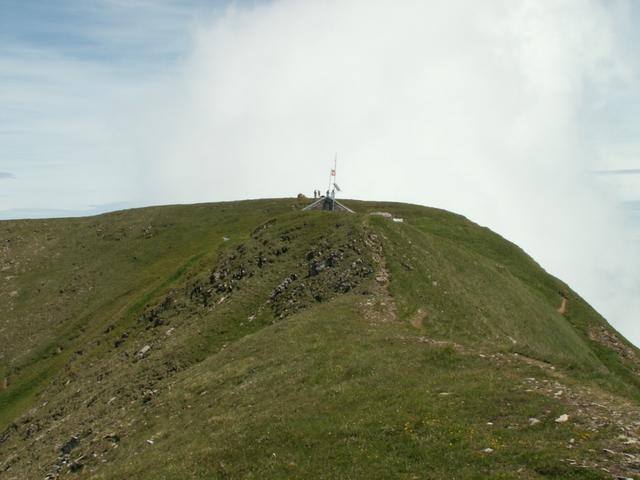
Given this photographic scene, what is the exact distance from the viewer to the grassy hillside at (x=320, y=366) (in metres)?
22.0

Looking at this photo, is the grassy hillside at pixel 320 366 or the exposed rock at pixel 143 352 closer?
the grassy hillside at pixel 320 366

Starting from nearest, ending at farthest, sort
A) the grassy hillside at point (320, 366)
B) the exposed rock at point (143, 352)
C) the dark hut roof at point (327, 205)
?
the grassy hillside at point (320, 366), the exposed rock at point (143, 352), the dark hut roof at point (327, 205)

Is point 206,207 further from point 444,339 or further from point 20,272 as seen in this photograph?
point 444,339

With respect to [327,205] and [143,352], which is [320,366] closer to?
[143,352]

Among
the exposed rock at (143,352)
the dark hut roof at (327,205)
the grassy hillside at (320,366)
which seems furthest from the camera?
the dark hut roof at (327,205)

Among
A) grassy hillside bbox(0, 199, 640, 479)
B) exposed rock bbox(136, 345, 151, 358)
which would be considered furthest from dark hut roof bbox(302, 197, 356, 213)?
exposed rock bbox(136, 345, 151, 358)

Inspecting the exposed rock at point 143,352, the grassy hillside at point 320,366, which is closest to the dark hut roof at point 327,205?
the grassy hillside at point 320,366

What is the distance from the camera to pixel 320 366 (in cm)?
3294

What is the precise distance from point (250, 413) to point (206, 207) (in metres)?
93.7

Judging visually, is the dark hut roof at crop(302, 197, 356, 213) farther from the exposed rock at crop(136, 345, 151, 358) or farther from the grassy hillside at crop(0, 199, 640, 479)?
the exposed rock at crop(136, 345, 151, 358)

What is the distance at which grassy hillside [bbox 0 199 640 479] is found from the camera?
22.0m

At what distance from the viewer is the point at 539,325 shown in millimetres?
58719

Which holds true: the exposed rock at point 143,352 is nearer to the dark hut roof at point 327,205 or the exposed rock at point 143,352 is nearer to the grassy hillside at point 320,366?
the grassy hillside at point 320,366

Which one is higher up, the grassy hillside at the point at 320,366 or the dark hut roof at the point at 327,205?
the dark hut roof at the point at 327,205
